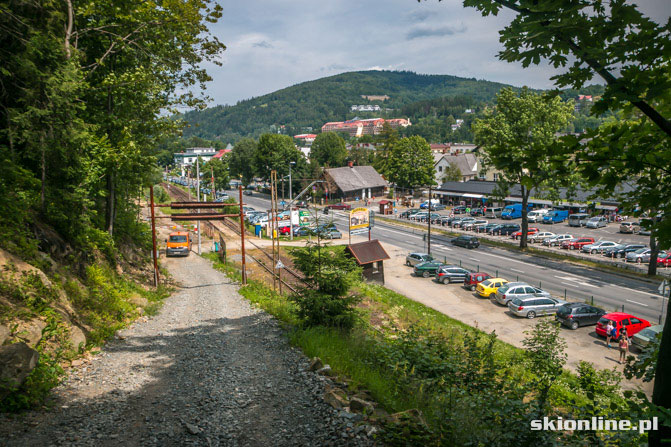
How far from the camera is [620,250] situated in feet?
125

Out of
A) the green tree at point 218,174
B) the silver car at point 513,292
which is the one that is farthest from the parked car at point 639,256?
the green tree at point 218,174

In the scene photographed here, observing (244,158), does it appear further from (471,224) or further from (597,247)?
(597,247)

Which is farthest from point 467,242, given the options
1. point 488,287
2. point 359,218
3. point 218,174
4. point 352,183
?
point 218,174

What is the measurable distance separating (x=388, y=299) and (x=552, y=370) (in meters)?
18.7

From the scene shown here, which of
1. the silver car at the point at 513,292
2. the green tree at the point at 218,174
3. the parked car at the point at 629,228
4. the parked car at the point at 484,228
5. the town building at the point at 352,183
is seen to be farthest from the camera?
the green tree at the point at 218,174

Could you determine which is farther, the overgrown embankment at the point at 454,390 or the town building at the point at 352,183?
the town building at the point at 352,183

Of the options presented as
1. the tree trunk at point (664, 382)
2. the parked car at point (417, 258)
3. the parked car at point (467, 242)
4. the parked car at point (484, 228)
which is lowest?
the parked car at point (417, 258)

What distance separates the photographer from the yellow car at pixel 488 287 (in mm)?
28344

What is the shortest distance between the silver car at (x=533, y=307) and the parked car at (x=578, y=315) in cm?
130

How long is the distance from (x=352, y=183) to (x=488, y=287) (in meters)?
54.7

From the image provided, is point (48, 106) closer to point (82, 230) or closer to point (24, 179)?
point (24, 179)

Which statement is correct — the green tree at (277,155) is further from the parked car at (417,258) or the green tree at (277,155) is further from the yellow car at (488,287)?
the yellow car at (488,287)

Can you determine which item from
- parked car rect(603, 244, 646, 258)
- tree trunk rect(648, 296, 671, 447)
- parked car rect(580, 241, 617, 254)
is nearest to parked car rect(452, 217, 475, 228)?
parked car rect(580, 241, 617, 254)

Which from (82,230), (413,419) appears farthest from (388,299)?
(413,419)
